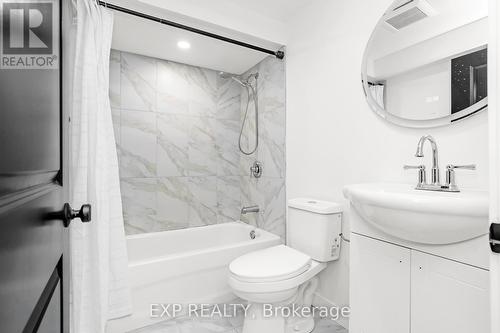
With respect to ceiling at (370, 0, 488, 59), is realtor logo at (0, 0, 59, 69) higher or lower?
lower

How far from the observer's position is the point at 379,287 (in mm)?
1241

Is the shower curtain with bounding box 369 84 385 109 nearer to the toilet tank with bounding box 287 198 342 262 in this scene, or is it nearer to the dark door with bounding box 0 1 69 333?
the toilet tank with bounding box 287 198 342 262

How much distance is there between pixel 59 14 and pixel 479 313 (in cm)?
154

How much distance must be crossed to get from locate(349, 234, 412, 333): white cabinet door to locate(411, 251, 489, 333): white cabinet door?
0.04 meters

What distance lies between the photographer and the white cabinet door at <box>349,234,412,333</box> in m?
1.16

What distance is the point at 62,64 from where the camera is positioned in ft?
2.14

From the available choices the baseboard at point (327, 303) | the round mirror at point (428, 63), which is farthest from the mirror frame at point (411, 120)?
the baseboard at point (327, 303)

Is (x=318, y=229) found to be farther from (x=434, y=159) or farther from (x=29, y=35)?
(x=29, y=35)

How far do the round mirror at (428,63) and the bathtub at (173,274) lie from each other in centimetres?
139

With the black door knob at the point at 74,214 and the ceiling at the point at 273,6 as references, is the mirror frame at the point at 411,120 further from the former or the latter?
the black door knob at the point at 74,214

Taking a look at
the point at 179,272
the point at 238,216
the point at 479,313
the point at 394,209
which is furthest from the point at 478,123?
the point at 238,216

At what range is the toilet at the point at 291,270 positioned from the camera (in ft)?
4.75

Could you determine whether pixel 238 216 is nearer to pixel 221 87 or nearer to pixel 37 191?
pixel 221 87

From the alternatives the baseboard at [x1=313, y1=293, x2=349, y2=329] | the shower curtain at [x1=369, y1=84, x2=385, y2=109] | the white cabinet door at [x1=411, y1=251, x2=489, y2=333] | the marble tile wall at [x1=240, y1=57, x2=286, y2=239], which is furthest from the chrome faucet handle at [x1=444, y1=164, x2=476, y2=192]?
the marble tile wall at [x1=240, y1=57, x2=286, y2=239]
